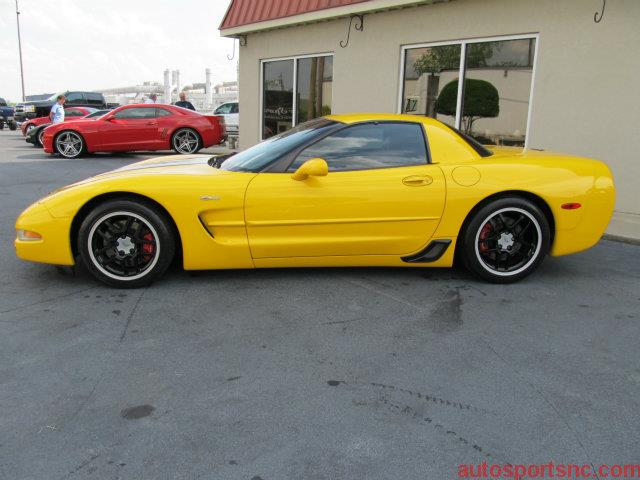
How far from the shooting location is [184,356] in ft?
9.95

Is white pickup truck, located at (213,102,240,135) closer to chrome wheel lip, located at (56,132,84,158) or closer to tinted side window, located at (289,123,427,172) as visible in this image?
chrome wheel lip, located at (56,132,84,158)

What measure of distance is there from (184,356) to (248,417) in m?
0.73

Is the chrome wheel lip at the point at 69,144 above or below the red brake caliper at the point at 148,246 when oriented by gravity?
above

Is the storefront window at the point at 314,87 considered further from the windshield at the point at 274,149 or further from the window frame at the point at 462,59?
the windshield at the point at 274,149

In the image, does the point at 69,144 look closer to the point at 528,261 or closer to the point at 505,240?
the point at 505,240

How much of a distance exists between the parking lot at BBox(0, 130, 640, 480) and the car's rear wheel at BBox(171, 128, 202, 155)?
9.53 meters

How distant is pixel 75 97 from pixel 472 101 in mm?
21091

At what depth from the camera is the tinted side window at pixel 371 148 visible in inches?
165

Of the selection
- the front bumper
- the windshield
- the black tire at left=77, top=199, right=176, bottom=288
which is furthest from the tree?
the front bumper

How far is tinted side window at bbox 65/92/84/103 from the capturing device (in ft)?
79.2

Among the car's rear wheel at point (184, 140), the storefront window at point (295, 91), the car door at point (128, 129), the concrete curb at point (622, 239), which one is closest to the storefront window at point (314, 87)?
the storefront window at point (295, 91)

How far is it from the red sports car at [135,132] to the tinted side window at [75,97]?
11956 millimetres

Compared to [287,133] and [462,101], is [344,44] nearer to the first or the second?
[462,101]

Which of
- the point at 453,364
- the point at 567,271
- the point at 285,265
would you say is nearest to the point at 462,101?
the point at 567,271
